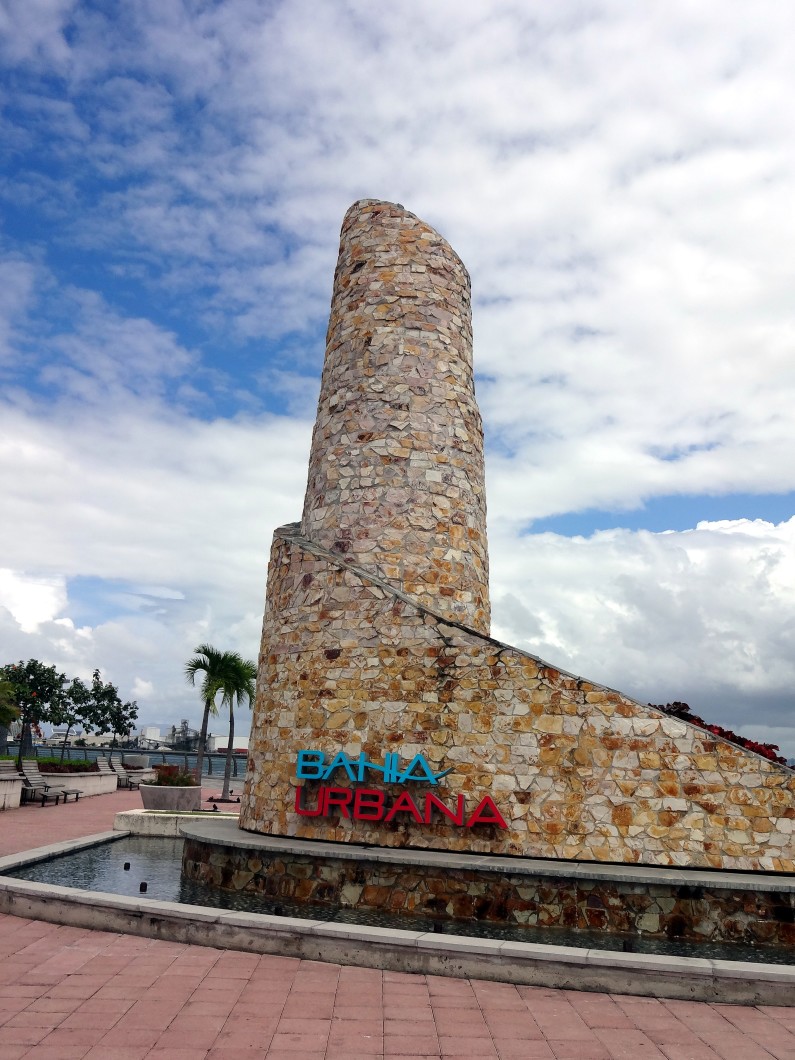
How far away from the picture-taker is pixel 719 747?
10.0 metres

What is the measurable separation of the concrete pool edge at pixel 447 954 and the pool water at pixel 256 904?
0.98 meters

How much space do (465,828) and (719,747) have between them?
3277 millimetres

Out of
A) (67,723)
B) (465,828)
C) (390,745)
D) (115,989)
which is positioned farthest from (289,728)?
(67,723)

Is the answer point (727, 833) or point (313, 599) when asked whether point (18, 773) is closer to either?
point (313, 599)

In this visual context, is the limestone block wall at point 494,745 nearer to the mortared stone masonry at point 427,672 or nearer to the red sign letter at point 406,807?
the mortared stone masonry at point 427,672

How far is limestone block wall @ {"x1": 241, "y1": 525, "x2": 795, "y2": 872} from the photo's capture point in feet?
32.5

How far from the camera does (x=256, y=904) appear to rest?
32.7 ft

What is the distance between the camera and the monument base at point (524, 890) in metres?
9.06

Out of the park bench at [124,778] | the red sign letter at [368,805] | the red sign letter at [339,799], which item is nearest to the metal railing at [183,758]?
the park bench at [124,778]

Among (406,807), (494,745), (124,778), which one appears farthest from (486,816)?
(124,778)

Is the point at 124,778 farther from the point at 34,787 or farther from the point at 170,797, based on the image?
the point at 170,797

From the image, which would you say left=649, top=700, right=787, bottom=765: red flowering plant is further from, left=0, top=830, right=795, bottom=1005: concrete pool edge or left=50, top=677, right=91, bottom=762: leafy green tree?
left=50, top=677, right=91, bottom=762: leafy green tree

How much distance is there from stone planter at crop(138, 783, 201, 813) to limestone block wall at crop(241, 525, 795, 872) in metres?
7.94

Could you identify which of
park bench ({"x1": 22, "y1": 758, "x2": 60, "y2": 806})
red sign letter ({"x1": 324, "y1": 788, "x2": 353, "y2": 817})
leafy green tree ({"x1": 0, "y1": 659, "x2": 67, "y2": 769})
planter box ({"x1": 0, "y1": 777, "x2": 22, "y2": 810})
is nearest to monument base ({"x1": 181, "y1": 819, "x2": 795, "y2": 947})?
red sign letter ({"x1": 324, "y1": 788, "x2": 353, "y2": 817})
